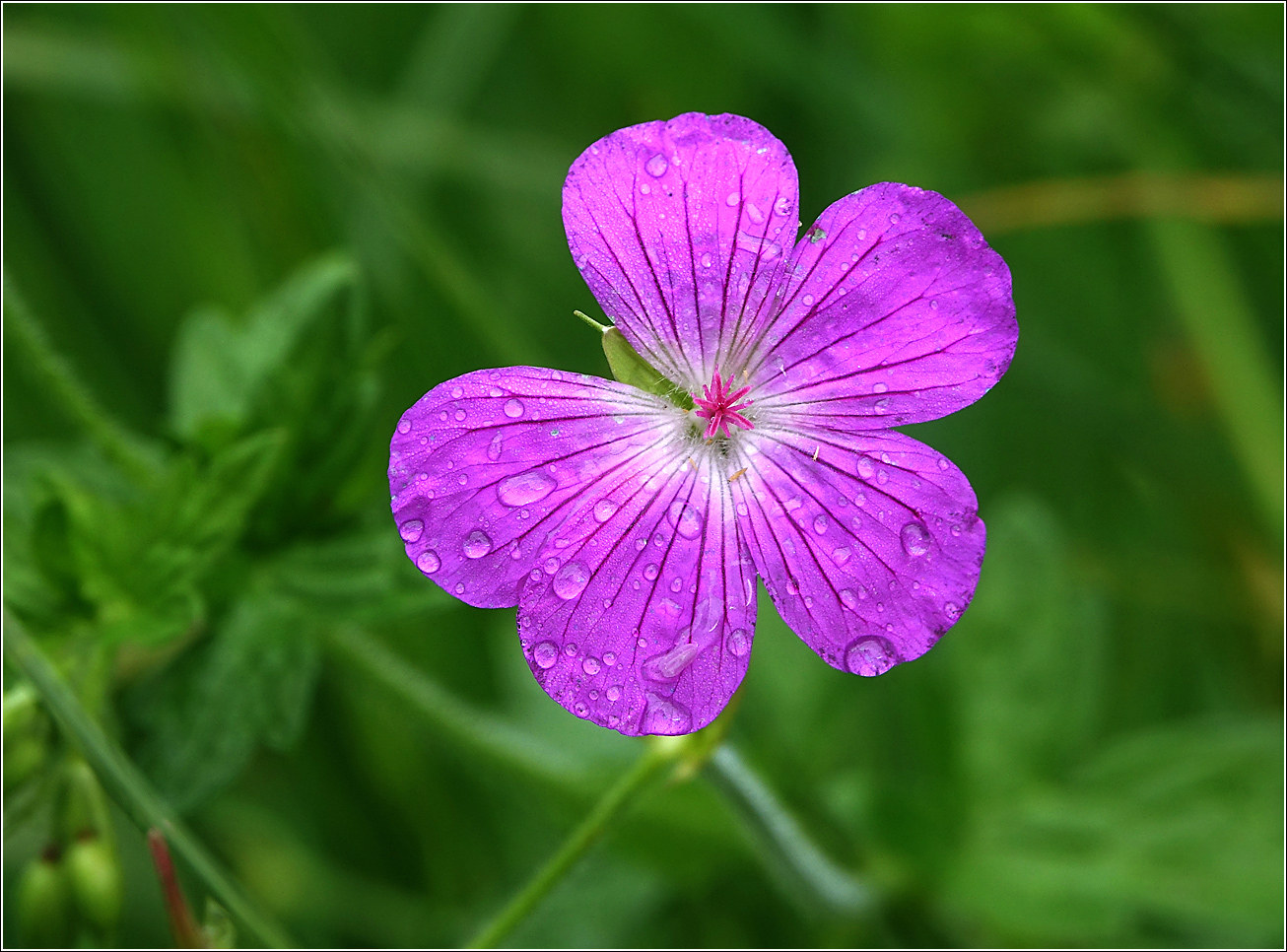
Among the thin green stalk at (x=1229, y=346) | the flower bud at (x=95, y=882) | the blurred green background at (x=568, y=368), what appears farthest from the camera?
the thin green stalk at (x=1229, y=346)

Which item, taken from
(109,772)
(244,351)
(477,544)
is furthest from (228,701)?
(477,544)

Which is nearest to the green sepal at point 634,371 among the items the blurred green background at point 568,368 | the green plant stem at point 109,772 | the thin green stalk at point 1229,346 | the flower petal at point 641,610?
the flower petal at point 641,610

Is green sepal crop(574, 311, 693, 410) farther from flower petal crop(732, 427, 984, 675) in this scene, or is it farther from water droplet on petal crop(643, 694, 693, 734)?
water droplet on petal crop(643, 694, 693, 734)

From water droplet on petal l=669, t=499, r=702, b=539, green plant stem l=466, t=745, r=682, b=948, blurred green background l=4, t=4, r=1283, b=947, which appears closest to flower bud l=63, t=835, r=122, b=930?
blurred green background l=4, t=4, r=1283, b=947

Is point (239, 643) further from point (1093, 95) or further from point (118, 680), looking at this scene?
point (1093, 95)

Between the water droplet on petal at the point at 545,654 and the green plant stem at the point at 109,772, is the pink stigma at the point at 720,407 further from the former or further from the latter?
the green plant stem at the point at 109,772

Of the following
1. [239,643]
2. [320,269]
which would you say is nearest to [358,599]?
[239,643]

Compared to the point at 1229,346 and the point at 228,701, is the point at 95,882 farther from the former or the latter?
the point at 1229,346
